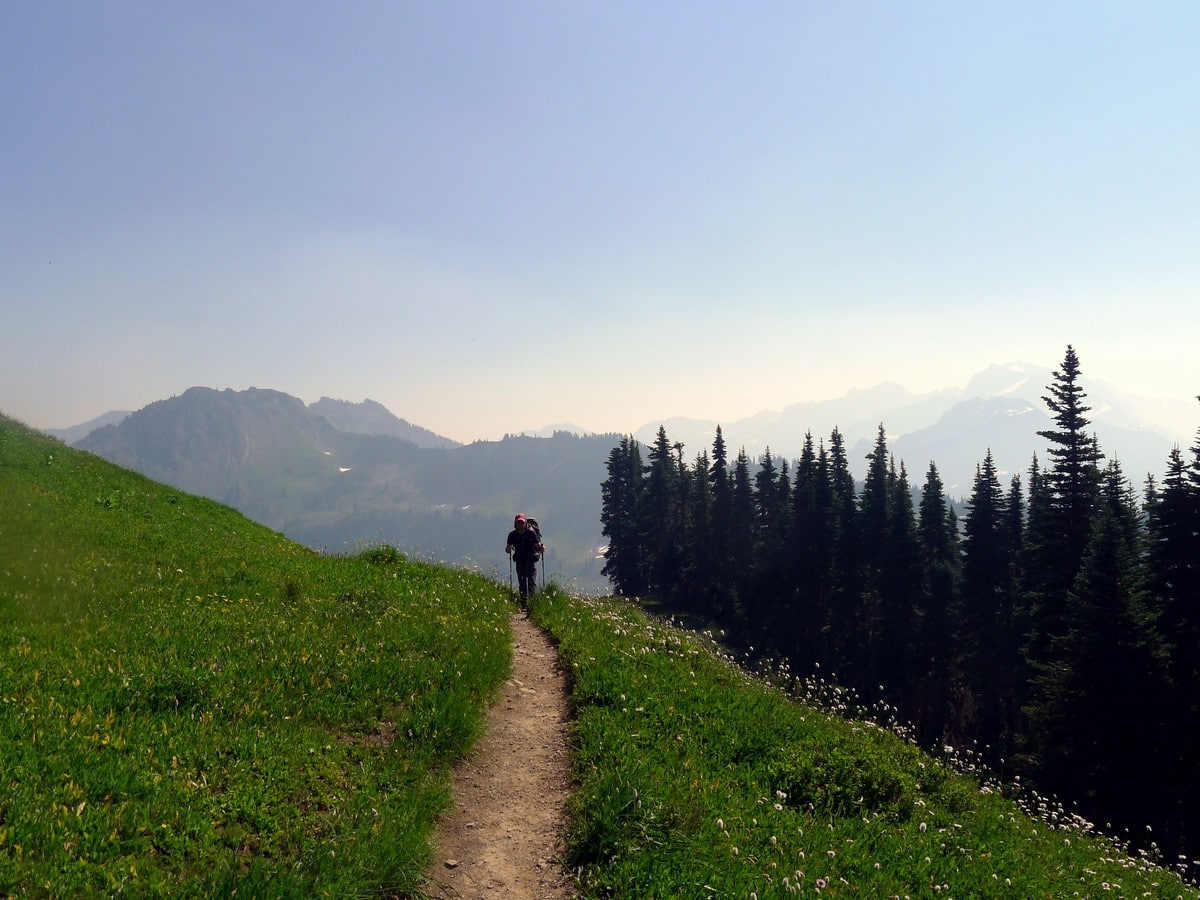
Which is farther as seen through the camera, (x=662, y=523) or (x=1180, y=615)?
(x=662, y=523)

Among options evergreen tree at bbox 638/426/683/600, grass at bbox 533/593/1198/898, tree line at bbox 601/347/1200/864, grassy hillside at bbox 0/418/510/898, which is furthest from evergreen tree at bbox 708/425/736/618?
grassy hillside at bbox 0/418/510/898

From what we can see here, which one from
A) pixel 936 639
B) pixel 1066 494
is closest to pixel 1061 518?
pixel 1066 494

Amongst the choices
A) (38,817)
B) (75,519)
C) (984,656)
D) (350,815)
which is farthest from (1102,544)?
(75,519)

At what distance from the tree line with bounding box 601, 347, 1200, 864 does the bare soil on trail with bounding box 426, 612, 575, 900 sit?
67.9 feet

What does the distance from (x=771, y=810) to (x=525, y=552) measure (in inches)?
399

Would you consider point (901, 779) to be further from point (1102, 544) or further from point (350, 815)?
point (1102, 544)

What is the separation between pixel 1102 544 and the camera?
27547 mm

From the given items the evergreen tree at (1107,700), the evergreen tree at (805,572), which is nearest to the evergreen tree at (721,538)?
the evergreen tree at (805,572)

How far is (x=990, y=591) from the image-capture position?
48.7 meters

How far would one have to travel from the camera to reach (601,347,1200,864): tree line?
24828mm

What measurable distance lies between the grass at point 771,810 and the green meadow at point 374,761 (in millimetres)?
35

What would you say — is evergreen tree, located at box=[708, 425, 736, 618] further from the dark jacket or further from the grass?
the grass

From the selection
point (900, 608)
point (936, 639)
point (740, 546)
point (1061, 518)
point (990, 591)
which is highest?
point (1061, 518)

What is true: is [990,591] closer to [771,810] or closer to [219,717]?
[771,810]
